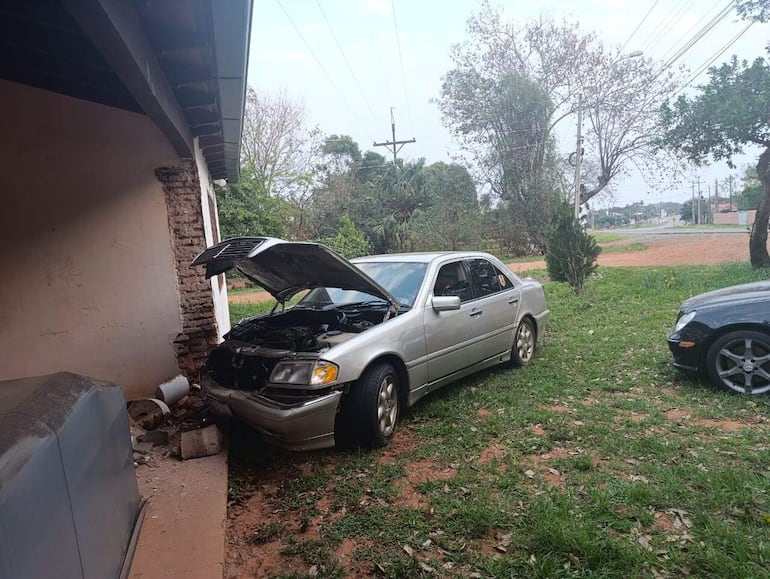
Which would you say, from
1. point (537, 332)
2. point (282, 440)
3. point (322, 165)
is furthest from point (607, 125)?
point (282, 440)

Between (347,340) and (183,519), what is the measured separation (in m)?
1.63

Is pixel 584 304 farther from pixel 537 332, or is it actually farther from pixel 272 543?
pixel 272 543

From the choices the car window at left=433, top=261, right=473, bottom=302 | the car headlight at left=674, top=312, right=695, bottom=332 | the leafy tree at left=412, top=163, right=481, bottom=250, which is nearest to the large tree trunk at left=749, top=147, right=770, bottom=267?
the car headlight at left=674, top=312, right=695, bottom=332

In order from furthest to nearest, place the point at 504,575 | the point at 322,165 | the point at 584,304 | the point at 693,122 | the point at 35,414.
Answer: the point at 322,165
the point at 693,122
the point at 584,304
the point at 504,575
the point at 35,414

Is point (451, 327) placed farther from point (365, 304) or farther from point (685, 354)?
point (685, 354)

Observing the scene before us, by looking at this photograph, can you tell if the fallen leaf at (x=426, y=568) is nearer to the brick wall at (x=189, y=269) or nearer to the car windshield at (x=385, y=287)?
the car windshield at (x=385, y=287)

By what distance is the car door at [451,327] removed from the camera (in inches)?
182

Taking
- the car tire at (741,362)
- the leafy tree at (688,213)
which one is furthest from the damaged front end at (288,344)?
the leafy tree at (688,213)

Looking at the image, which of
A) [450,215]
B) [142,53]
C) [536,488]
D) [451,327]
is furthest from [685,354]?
[450,215]

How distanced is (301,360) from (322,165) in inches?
1125

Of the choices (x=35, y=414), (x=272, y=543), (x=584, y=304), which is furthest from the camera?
(x=584, y=304)

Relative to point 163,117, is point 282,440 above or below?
below

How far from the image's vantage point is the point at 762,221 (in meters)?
13.2

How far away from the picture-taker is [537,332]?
6.47m
